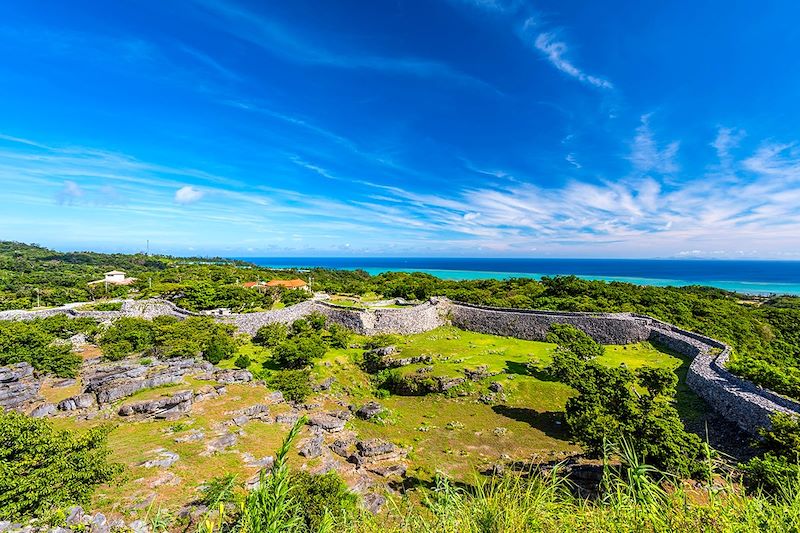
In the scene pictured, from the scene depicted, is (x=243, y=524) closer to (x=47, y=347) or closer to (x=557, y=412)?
(x=557, y=412)

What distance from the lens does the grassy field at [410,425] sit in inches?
466

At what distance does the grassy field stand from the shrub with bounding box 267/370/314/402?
3.00ft

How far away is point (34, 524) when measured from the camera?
8297mm

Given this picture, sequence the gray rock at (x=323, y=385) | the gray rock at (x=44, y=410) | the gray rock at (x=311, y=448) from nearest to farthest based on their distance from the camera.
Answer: the gray rock at (x=311, y=448) → the gray rock at (x=44, y=410) → the gray rock at (x=323, y=385)

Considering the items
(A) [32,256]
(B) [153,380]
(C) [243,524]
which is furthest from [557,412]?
(A) [32,256]

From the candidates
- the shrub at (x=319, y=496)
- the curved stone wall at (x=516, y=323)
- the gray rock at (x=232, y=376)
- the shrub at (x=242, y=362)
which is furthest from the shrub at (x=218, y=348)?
the shrub at (x=319, y=496)

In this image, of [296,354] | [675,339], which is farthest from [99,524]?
[675,339]

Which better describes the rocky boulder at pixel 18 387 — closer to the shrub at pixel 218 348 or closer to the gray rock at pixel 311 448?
the shrub at pixel 218 348

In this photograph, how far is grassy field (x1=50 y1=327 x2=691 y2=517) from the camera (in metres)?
11.8

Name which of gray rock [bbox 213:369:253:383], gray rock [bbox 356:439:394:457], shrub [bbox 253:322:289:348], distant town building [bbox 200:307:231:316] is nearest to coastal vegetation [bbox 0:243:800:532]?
shrub [bbox 253:322:289:348]

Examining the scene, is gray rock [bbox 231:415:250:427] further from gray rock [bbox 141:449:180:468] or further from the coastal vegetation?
gray rock [bbox 141:449:180:468]

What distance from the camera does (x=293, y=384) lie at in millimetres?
20453

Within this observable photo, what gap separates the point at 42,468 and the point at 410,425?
1389 cm

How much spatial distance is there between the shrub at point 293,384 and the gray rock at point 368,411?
140 inches
